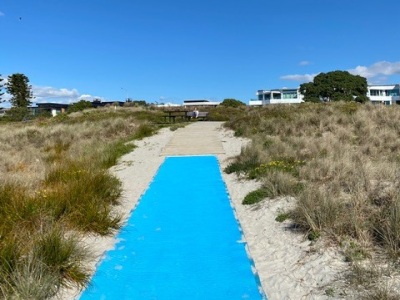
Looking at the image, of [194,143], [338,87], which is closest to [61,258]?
[194,143]

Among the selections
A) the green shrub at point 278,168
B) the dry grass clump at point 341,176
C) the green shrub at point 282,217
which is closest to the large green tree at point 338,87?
the dry grass clump at point 341,176

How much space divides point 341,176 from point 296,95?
103 metres

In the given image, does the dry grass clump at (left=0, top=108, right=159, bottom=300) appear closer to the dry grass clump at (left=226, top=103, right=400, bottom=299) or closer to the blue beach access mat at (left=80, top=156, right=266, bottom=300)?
the blue beach access mat at (left=80, top=156, right=266, bottom=300)

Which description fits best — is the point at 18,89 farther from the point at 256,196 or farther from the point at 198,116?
the point at 256,196

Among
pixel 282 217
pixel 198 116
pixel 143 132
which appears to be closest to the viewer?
pixel 282 217

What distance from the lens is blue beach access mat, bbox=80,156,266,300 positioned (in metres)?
3.97

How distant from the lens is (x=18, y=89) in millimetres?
71500

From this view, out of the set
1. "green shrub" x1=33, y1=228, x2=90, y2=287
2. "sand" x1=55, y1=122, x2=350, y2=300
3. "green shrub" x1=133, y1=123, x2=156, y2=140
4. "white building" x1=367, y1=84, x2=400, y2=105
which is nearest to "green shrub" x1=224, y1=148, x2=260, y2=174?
"sand" x1=55, y1=122, x2=350, y2=300

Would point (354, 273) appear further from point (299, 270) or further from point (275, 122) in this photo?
point (275, 122)

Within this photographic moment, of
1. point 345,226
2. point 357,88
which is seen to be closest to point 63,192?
point 345,226

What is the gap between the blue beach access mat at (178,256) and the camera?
3.97 m

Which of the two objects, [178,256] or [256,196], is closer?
[178,256]

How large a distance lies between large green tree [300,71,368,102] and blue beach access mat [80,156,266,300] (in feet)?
225

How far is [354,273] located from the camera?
3801mm
